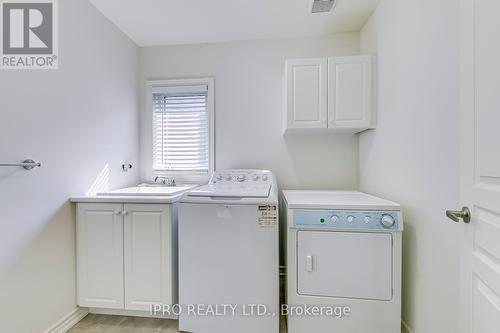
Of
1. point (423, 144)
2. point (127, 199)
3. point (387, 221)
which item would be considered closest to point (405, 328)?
point (387, 221)

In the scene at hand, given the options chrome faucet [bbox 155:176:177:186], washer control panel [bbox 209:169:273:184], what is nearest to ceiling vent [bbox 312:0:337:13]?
washer control panel [bbox 209:169:273:184]

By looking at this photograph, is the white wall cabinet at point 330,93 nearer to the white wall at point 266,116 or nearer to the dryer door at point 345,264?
the white wall at point 266,116

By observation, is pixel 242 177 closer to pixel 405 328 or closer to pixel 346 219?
pixel 346 219

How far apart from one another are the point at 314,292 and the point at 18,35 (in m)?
2.46

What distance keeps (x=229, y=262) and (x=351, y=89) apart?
1.70 meters

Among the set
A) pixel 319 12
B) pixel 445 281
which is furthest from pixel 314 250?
pixel 319 12

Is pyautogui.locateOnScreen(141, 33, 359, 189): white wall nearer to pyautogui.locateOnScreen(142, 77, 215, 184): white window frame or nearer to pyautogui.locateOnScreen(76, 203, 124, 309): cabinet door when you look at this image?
pyautogui.locateOnScreen(142, 77, 215, 184): white window frame

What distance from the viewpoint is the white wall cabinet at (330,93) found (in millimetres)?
2012

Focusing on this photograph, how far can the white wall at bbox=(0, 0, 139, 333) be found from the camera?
1365 mm

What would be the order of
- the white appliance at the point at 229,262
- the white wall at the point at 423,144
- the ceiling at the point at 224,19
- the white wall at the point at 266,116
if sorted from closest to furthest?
1. the white wall at the point at 423,144
2. the white appliance at the point at 229,262
3. the ceiling at the point at 224,19
4. the white wall at the point at 266,116

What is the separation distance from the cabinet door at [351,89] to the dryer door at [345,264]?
100 cm

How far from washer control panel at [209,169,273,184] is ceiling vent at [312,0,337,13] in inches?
57.4

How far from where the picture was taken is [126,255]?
1.76 m

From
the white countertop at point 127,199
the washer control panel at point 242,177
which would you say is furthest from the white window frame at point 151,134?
the white countertop at point 127,199
